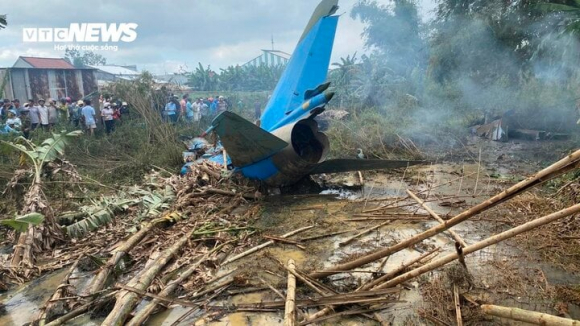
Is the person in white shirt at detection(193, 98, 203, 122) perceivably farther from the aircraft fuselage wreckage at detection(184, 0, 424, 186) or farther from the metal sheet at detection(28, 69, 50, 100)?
the metal sheet at detection(28, 69, 50, 100)

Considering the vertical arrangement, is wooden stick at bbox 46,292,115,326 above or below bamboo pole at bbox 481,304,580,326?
below

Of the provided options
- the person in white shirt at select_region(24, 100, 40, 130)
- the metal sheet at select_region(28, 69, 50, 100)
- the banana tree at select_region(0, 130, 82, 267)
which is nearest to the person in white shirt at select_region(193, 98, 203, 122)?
the person in white shirt at select_region(24, 100, 40, 130)

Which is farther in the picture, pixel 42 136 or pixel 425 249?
pixel 42 136

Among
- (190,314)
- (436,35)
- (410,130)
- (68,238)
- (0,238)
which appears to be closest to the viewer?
(190,314)

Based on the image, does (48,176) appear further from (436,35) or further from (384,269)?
(436,35)

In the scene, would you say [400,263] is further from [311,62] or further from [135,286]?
[311,62]

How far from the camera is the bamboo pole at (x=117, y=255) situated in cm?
384

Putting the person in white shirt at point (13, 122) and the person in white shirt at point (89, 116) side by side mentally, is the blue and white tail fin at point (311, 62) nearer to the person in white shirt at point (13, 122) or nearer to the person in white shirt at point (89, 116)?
the person in white shirt at point (89, 116)

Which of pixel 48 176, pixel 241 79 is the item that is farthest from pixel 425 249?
pixel 241 79

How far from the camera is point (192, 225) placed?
5605 mm

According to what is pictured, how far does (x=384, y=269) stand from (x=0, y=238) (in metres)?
6.25

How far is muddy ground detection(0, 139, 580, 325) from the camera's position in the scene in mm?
3342

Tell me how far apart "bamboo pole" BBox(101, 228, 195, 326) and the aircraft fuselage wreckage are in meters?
2.35

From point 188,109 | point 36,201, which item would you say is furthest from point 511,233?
point 188,109
